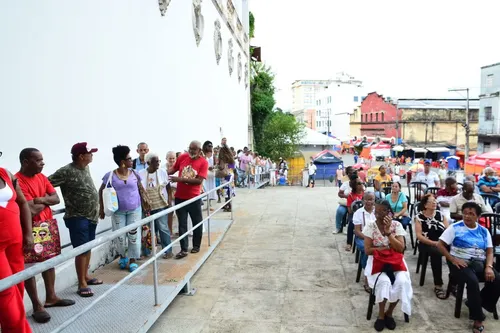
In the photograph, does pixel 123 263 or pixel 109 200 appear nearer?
pixel 109 200

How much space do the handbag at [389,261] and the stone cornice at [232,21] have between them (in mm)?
12300

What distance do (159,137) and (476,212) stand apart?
5.96 metres

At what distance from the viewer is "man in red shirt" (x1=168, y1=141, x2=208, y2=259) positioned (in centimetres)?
566

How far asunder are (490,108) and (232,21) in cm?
3021

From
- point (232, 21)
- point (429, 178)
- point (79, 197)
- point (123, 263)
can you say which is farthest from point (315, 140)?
point (79, 197)

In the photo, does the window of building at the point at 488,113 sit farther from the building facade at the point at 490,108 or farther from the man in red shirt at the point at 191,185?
the man in red shirt at the point at 191,185

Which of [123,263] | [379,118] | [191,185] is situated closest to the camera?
[123,263]

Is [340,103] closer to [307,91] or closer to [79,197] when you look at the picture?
[307,91]

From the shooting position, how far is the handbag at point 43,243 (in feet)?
11.4

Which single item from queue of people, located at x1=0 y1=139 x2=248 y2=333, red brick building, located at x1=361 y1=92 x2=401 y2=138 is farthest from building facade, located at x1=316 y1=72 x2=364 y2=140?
queue of people, located at x1=0 y1=139 x2=248 y2=333

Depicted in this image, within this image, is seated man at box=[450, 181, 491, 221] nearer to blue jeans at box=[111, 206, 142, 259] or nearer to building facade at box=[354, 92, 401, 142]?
blue jeans at box=[111, 206, 142, 259]

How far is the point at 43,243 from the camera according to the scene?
11.6ft

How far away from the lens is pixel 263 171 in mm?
20250

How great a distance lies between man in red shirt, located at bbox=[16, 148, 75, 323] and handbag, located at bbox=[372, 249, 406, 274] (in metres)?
3.26
